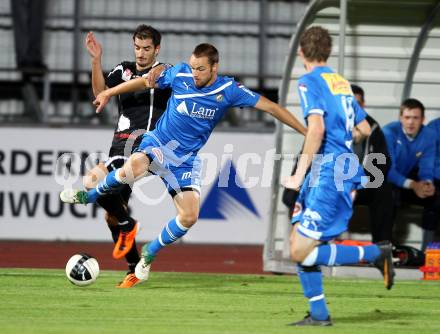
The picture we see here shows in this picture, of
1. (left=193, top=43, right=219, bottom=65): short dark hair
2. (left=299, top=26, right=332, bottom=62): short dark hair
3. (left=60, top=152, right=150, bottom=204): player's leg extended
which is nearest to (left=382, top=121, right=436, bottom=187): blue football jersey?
(left=193, top=43, right=219, bottom=65): short dark hair

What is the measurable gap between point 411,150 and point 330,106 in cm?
536

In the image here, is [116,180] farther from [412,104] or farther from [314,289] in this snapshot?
[412,104]

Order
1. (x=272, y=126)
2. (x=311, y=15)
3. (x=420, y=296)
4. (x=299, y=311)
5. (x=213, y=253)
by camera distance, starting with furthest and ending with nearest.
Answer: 1. (x=272, y=126)
2. (x=213, y=253)
3. (x=311, y=15)
4. (x=420, y=296)
5. (x=299, y=311)

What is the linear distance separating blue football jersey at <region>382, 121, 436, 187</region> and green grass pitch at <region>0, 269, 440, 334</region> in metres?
1.64

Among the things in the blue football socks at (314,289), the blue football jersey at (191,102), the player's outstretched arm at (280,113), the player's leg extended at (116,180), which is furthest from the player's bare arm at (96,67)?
the blue football socks at (314,289)

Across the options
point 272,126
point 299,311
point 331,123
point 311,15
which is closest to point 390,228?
point 311,15

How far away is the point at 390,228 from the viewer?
11844mm

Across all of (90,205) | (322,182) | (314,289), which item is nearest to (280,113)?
(322,182)

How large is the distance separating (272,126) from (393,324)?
11.1 m

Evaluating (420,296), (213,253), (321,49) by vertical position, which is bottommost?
(213,253)

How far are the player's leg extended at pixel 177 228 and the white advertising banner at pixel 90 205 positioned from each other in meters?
6.47

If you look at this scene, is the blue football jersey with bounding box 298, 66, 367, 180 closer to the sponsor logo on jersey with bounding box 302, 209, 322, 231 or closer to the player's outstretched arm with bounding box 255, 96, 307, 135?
the sponsor logo on jersey with bounding box 302, 209, 322, 231

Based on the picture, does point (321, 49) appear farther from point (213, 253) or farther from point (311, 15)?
point (213, 253)

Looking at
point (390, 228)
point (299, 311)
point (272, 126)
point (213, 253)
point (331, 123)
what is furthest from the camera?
point (272, 126)
